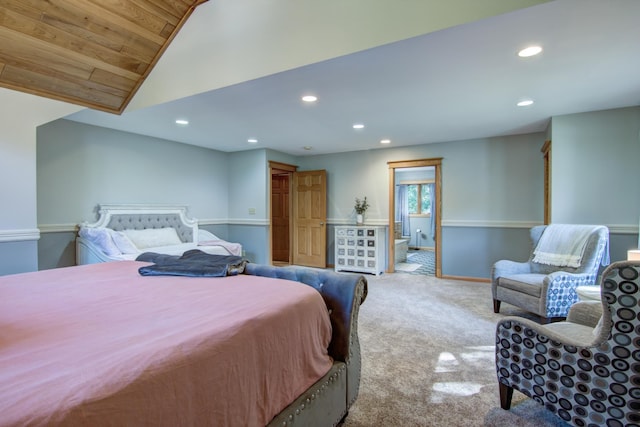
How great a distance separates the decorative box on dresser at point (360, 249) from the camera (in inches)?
213

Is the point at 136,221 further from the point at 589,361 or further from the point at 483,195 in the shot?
the point at 483,195

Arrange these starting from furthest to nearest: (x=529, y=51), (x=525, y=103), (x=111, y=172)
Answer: (x=111, y=172) → (x=525, y=103) → (x=529, y=51)

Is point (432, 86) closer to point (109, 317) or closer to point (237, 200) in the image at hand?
point (109, 317)

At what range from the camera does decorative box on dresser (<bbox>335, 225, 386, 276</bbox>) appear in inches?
213

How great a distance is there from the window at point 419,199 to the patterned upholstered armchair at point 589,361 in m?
7.99

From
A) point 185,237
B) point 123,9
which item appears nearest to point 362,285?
point 123,9

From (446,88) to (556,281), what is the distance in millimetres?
2076

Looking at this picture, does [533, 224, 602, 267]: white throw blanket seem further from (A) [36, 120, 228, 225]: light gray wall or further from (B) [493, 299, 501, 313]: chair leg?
(A) [36, 120, 228, 225]: light gray wall

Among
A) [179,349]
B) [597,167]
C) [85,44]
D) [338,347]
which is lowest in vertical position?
[338,347]

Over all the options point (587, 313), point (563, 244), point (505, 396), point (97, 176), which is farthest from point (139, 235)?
point (563, 244)

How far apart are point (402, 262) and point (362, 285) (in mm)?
5662

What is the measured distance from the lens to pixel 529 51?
220cm

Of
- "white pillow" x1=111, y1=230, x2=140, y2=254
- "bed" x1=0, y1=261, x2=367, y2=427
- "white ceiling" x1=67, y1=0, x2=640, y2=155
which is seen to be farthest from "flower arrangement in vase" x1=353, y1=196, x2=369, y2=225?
"bed" x1=0, y1=261, x2=367, y2=427

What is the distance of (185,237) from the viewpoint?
5020 millimetres
